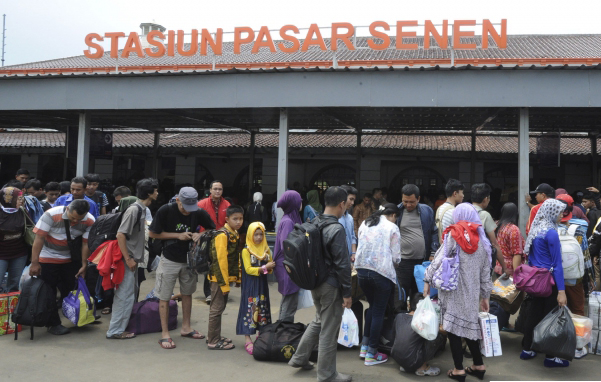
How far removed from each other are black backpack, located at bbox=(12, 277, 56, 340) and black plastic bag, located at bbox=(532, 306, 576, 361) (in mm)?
4988

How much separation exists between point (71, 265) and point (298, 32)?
6.55 meters

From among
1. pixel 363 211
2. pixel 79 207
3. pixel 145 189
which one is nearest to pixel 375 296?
pixel 145 189

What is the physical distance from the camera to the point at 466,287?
4.24m

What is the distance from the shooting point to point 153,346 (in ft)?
16.9

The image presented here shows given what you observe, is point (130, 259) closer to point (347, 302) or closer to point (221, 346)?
point (221, 346)

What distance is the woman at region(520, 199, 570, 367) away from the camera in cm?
459

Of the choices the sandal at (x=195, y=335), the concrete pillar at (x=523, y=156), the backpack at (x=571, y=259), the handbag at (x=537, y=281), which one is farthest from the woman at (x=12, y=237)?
the concrete pillar at (x=523, y=156)

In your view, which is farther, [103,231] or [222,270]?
[103,231]

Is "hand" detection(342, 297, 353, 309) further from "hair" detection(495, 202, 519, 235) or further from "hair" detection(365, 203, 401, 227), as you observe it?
"hair" detection(495, 202, 519, 235)

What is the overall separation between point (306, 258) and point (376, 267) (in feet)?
2.99

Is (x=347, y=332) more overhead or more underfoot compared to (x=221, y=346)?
more overhead

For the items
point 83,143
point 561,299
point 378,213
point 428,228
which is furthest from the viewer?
point 83,143

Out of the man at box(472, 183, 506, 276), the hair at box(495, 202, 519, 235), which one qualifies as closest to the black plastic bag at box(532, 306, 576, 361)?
the man at box(472, 183, 506, 276)

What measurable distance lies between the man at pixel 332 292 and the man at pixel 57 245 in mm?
2837
